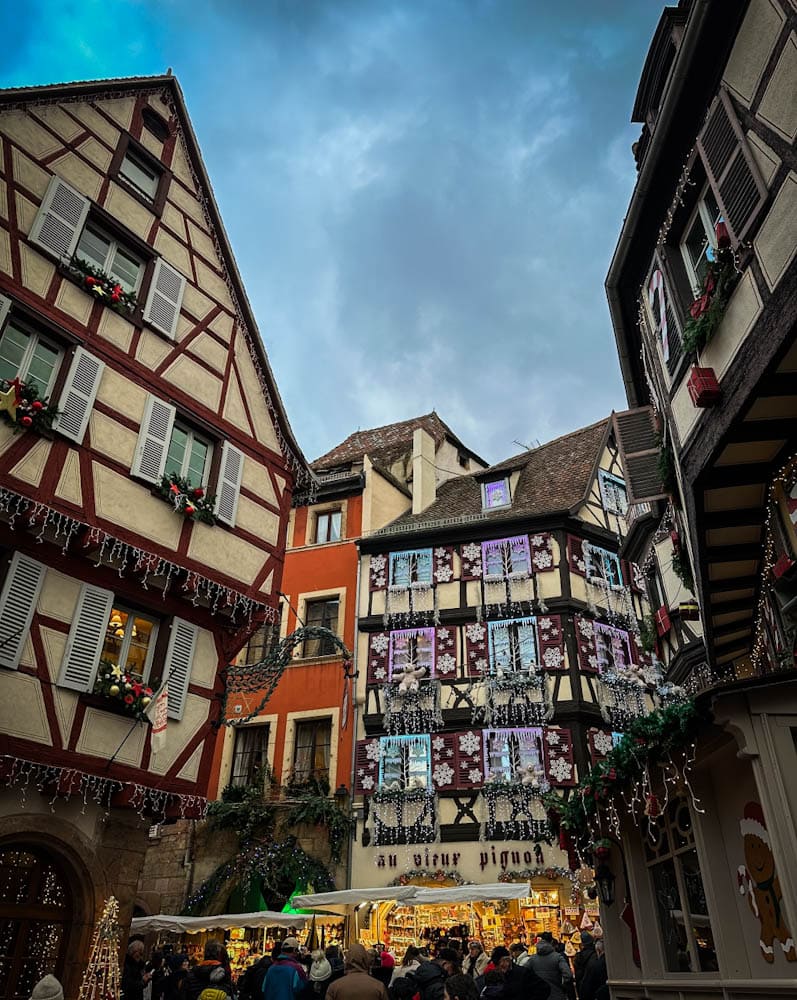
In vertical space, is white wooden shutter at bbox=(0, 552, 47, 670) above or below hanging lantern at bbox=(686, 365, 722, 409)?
below

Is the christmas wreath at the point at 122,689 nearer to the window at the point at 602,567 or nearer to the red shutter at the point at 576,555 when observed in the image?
the red shutter at the point at 576,555

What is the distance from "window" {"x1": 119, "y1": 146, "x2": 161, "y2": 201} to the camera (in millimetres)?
13430

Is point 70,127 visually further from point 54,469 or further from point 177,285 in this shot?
point 54,469

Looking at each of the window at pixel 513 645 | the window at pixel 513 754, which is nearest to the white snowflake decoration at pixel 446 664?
the window at pixel 513 645

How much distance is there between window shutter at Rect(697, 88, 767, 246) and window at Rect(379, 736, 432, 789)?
15.8 metres

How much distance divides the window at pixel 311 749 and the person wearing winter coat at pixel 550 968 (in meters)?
12.4

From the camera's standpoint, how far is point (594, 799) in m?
7.82

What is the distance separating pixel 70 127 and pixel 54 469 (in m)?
6.10

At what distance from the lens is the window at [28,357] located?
10273mm

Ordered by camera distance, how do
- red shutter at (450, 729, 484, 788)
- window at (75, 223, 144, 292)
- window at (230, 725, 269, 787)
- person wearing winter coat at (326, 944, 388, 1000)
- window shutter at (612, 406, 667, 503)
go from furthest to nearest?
window at (230, 725, 269, 787) → red shutter at (450, 729, 484, 788) → window at (75, 223, 144, 292) → window shutter at (612, 406, 667, 503) → person wearing winter coat at (326, 944, 388, 1000)

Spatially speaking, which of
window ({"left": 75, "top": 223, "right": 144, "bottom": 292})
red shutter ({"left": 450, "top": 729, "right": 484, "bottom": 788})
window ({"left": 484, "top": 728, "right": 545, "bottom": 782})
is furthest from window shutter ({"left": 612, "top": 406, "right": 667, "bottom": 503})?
red shutter ({"left": 450, "top": 729, "right": 484, "bottom": 788})

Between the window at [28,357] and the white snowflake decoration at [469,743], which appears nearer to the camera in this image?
the window at [28,357]

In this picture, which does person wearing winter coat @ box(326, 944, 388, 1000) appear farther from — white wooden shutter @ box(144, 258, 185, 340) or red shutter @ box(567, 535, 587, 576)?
red shutter @ box(567, 535, 587, 576)

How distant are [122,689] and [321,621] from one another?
13087mm
